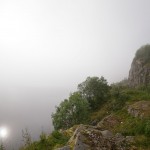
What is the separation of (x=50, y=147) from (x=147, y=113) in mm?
28057

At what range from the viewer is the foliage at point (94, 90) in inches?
3214

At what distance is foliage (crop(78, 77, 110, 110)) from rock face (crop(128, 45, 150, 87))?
36.5 meters

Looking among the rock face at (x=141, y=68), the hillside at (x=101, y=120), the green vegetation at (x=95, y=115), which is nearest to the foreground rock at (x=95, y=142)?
the hillside at (x=101, y=120)

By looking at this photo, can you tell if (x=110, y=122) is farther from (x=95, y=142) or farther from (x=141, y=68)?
(x=141, y=68)

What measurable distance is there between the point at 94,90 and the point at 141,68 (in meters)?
45.6

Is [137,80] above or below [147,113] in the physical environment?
above

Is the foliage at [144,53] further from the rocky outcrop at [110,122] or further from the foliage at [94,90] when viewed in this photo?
the rocky outcrop at [110,122]

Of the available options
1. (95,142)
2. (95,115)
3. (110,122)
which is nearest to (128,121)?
(110,122)

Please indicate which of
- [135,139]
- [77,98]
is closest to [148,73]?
[77,98]

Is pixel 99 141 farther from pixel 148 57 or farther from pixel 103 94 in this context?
pixel 148 57

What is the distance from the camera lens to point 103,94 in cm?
8369

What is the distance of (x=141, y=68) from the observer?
392 feet

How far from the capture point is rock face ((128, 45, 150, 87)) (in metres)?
116

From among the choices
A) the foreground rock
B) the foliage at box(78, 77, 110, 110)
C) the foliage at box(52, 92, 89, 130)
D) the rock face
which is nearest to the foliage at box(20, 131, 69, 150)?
the foreground rock
